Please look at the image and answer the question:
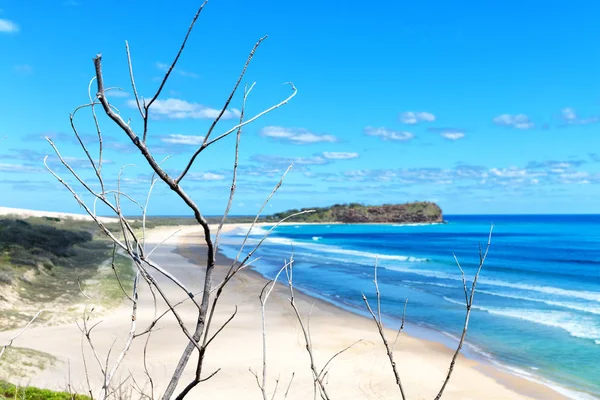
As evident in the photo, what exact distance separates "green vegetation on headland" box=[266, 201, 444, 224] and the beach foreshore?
128 m

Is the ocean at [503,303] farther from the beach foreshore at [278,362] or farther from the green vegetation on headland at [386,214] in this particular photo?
the green vegetation on headland at [386,214]

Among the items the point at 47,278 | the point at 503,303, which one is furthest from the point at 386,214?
the point at 47,278

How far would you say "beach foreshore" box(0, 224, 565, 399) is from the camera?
10078 mm

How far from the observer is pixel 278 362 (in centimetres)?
1221

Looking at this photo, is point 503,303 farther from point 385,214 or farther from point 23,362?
point 385,214

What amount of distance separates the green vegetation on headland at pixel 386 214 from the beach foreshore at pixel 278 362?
419 feet

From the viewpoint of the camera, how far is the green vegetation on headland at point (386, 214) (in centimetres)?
14575

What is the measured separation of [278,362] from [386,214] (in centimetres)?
13664

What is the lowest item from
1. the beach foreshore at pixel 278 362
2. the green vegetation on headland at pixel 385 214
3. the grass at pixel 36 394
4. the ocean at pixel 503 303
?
the beach foreshore at pixel 278 362

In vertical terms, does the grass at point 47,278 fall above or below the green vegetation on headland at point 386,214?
below

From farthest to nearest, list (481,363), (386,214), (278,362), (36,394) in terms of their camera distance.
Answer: (386,214) < (481,363) < (278,362) < (36,394)

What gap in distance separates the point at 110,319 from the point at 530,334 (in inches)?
461

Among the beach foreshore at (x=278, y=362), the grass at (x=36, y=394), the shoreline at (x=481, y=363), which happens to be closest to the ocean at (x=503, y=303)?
the shoreline at (x=481, y=363)

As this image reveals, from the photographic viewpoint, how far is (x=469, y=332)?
16.0 metres
